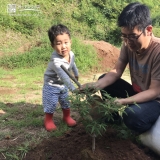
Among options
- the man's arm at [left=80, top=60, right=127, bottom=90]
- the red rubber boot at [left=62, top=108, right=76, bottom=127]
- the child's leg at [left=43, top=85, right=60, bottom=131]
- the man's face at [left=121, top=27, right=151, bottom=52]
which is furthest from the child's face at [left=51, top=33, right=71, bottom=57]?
the man's face at [left=121, top=27, right=151, bottom=52]

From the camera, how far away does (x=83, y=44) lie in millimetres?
8070

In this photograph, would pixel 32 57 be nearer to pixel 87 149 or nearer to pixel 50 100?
pixel 50 100

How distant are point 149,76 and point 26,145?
58.2 inches

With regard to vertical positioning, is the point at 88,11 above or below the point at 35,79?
above

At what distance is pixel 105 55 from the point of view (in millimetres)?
8133

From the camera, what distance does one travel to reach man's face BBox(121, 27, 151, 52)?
251 centimetres

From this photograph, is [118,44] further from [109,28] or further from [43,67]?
[43,67]

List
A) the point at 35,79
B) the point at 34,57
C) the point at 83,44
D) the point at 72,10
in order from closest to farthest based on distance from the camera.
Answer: the point at 35,79 < the point at 34,57 < the point at 83,44 < the point at 72,10

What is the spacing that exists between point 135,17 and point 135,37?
0.59 feet

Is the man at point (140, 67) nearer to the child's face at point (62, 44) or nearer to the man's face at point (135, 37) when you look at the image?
the man's face at point (135, 37)

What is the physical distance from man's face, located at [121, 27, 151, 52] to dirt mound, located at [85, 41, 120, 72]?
5.06m

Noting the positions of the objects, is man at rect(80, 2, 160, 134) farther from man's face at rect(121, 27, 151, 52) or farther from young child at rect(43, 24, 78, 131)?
young child at rect(43, 24, 78, 131)

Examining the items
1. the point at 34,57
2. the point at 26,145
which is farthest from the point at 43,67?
the point at 26,145

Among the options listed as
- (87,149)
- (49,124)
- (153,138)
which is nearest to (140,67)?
(153,138)
